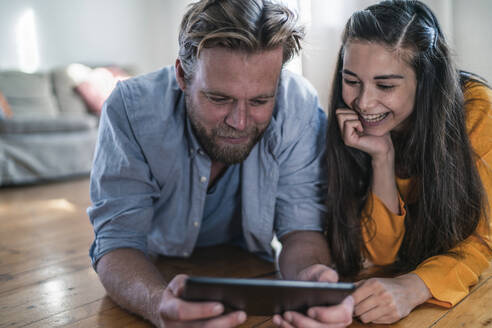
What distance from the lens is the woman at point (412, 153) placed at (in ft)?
3.80

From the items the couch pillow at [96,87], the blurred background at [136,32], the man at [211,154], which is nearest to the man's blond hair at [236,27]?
the man at [211,154]

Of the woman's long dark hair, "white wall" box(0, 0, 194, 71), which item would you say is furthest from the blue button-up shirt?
"white wall" box(0, 0, 194, 71)

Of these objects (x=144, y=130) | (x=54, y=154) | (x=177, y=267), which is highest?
(x=144, y=130)

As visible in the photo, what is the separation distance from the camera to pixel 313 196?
4.48ft

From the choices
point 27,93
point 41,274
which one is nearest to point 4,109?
point 27,93

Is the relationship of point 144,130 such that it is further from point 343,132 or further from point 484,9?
point 484,9

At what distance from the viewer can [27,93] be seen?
395 centimetres

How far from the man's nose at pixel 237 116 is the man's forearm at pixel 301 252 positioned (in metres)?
0.37

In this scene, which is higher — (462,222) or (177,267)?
(462,222)

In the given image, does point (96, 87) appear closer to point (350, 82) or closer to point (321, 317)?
point (350, 82)

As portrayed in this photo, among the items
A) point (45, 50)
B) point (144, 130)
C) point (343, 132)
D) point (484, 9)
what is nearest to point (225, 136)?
point (144, 130)

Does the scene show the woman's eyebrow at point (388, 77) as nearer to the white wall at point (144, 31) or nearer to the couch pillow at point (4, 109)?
the white wall at point (144, 31)

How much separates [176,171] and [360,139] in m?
0.53

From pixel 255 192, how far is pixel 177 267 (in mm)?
392
